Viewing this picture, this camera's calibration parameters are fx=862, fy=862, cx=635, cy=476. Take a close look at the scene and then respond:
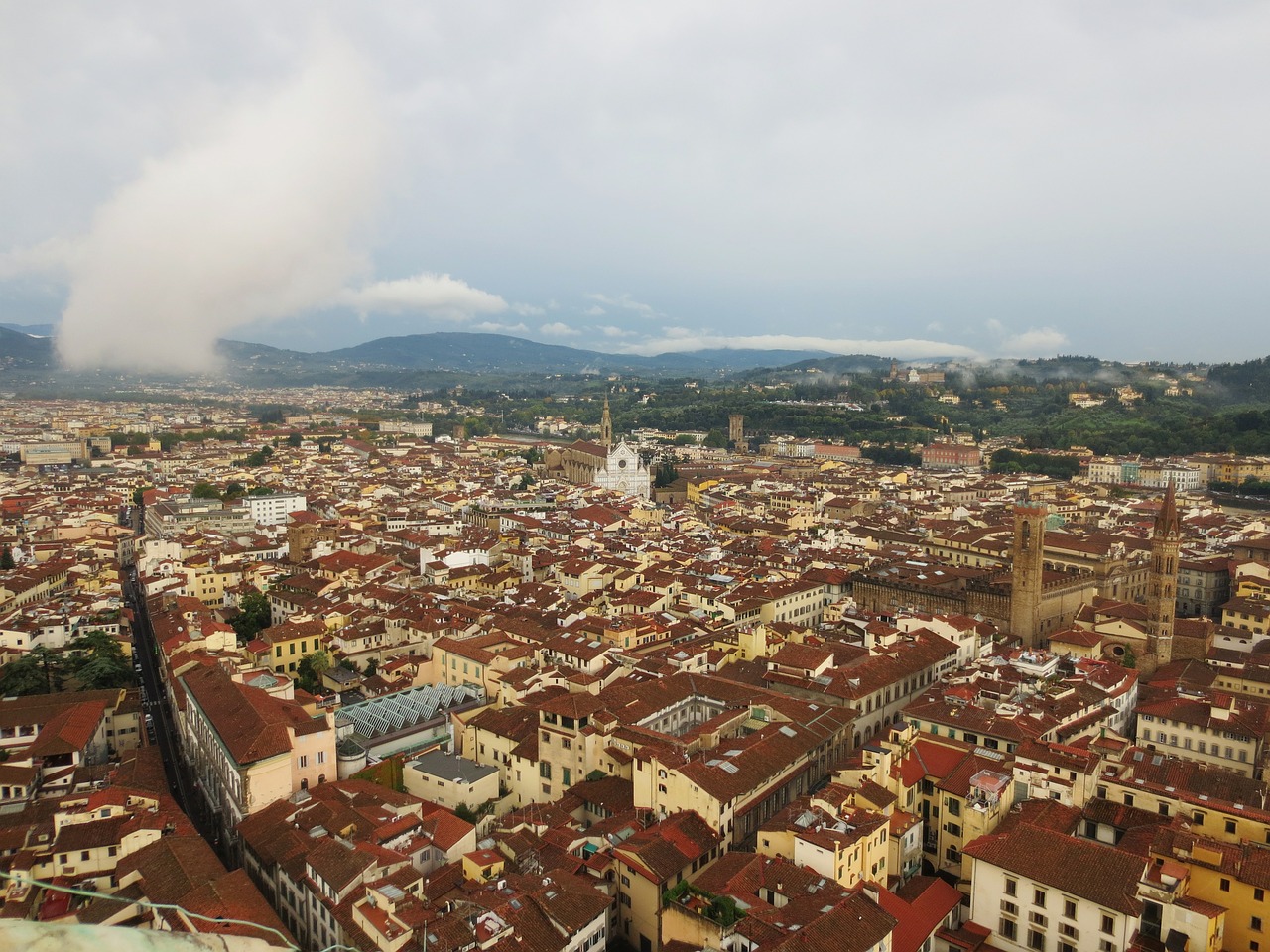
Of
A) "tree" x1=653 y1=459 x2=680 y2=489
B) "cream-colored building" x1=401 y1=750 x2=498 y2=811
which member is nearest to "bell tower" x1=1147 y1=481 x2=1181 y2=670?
"cream-colored building" x1=401 y1=750 x2=498 y2=811

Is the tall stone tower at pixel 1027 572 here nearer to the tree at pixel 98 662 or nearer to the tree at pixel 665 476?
the tree at pixel 98 662

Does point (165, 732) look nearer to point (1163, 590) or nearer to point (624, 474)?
point (1163, 590)

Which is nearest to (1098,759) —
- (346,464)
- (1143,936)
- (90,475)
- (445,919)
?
(1143,936)

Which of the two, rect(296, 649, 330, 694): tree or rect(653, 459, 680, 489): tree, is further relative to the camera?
rect(653, 459, 680, 489): tree

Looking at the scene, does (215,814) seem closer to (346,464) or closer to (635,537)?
(635,537)

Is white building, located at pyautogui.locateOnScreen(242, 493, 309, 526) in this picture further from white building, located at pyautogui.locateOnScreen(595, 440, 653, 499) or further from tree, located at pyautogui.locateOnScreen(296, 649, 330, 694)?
tree, located at pyautogui.locateOnScreen(296, 649, 330, 694)

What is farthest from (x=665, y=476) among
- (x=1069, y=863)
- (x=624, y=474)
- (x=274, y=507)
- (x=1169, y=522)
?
(x=1069, y=863)
